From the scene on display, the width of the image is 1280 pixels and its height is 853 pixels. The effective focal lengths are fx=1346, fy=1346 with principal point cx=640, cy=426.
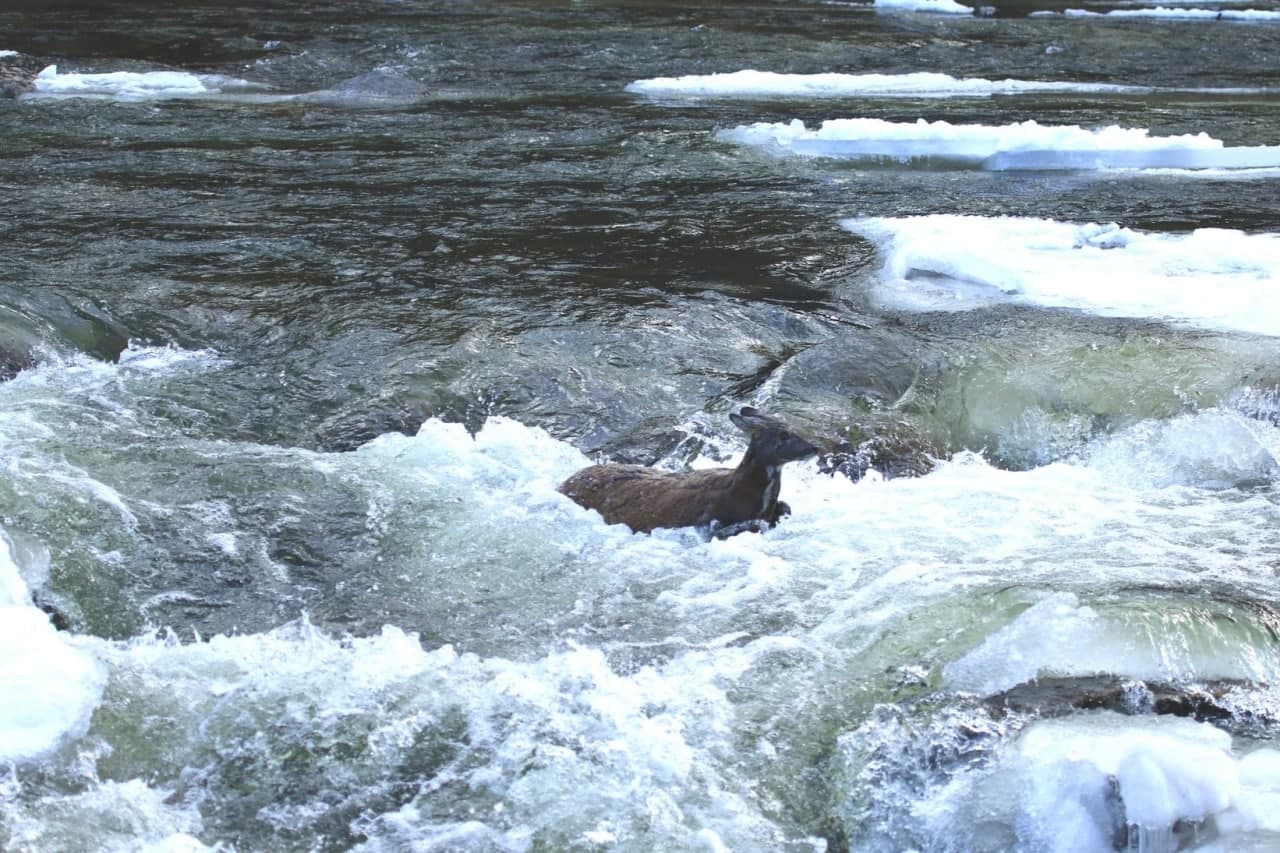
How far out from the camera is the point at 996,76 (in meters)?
18.1

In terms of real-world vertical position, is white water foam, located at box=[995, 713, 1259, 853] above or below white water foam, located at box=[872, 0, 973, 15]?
below

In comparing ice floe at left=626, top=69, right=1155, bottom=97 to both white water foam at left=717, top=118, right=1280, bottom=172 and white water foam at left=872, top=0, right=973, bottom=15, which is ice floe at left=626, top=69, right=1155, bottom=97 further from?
white water foam at left=872, top=0, right=973, bottom=15

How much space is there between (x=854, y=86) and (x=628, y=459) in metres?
11.4

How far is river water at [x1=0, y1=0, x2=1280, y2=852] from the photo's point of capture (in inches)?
155

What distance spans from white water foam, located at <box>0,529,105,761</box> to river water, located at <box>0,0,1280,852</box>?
0.05 ft

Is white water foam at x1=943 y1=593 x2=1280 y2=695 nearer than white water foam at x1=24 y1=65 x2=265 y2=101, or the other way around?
white water foam at x1=943 y1=593 x2=1280 y2=695

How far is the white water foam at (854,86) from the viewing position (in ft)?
53.5

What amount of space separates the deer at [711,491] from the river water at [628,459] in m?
0.11

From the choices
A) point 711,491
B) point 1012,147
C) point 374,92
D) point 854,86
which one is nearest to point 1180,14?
point 854,86

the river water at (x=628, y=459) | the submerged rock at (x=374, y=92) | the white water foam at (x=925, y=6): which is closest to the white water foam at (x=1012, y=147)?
the river water at (x=628, y=459)

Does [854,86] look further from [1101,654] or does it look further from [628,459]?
[1101,654]

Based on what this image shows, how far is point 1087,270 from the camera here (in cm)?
895

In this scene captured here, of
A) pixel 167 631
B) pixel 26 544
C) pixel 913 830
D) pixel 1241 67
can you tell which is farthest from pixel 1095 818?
pixel 1241 67

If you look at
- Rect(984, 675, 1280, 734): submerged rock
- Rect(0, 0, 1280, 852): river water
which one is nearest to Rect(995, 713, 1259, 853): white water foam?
Rect(0, 0, 1280, 852): river water
